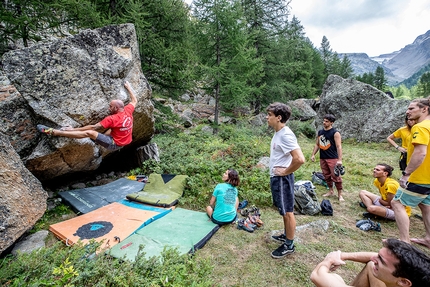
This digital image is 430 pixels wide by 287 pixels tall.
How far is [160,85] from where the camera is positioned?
976 centimetres

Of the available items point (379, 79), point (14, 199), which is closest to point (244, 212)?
point (14, 199)

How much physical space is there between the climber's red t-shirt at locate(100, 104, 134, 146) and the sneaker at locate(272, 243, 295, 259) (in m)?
3.86

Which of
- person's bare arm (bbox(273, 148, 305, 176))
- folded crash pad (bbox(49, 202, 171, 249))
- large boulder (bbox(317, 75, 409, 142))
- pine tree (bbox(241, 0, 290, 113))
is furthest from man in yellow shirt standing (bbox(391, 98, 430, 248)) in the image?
pine tree (bbox(241, 0, 290, 113))

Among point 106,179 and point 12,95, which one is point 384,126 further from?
point 12,95

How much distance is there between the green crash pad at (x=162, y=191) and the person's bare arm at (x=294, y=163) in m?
3.03

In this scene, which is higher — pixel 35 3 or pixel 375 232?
pixel 35 3

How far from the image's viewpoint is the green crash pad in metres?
5.08

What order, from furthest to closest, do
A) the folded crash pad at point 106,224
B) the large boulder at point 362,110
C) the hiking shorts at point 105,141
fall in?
1. the large boulder at point 362,110
2. the hiking shorts at point 105,141
3. the folded crash pad at point 106,224

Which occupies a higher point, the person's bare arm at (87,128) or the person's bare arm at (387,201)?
the person's bare arm at (87,128)

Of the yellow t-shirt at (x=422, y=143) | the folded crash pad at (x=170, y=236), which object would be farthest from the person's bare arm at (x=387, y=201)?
the folded crash pad at (x=170, y=236)

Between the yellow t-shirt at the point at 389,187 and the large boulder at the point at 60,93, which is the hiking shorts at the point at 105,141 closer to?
the large boulder at the point at 60,93

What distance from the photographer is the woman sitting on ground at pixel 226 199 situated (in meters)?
4.16

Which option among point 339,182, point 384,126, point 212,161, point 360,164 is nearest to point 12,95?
point 212,161

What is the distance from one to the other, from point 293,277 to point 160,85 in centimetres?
894
